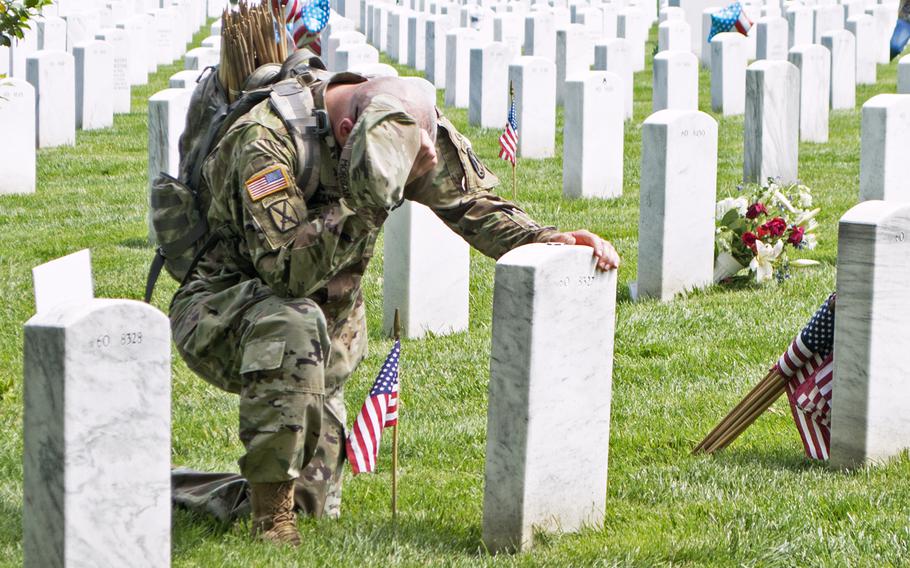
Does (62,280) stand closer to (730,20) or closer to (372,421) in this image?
(372,421)

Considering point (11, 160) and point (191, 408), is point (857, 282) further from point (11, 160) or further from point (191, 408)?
point (11, 160)

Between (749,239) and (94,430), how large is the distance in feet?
17.7

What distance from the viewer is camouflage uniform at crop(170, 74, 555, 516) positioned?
3.55 metres

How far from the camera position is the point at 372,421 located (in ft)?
12.9

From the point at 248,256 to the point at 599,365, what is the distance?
1.04m

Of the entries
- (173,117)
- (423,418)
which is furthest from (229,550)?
(173,117)

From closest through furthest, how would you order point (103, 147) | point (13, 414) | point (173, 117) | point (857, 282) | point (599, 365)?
point (599, 365) → point (857, 282) → point (13, 414) → point (173, 117) → point (103, 147)

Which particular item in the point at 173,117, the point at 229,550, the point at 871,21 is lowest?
the point at 229,550

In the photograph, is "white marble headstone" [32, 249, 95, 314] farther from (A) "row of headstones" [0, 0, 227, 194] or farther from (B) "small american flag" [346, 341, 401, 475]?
(A) "row of headstones" [0, 0, 227, 194]

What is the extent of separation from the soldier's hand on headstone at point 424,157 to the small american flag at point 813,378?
155cm

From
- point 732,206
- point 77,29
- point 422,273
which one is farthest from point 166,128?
point 77,29

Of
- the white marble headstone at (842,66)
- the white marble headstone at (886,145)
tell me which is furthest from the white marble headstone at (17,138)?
the white marble headstone at (842,66)

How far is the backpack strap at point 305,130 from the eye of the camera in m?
3.73

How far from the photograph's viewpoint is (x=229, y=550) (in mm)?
3689
